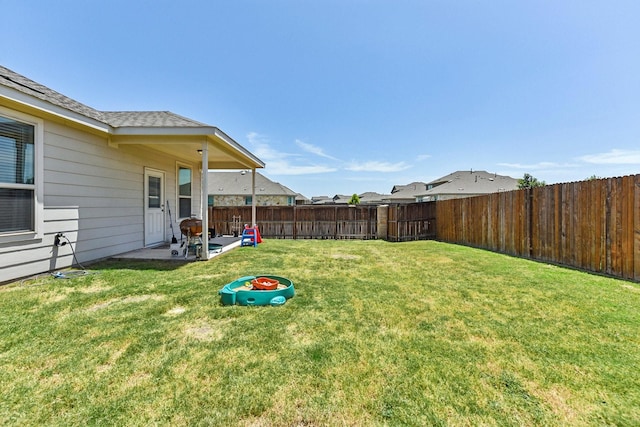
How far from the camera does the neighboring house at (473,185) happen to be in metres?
23.6

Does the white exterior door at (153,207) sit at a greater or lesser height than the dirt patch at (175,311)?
greater

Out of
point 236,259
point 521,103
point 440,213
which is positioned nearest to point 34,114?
point 236,259

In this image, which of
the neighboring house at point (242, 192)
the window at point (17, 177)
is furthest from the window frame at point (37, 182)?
the neighboring house at point (242, 192)

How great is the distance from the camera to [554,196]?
583cm

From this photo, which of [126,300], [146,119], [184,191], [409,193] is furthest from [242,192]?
[409,193]

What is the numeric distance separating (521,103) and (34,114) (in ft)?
45.8

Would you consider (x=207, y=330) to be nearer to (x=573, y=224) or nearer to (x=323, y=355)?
(x=323, y=355)

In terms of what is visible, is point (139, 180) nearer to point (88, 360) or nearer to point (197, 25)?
point (197, 25)

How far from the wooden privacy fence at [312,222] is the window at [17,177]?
7.01 metres

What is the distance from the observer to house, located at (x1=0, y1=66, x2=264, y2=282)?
3980 mm

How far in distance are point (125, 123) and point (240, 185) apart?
58.9 ft

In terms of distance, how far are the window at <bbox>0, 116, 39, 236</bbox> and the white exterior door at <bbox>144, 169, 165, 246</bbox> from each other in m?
2.78

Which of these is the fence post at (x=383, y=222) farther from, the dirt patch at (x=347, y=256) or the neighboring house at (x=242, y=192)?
the neighboring house at (x=242, y=192)

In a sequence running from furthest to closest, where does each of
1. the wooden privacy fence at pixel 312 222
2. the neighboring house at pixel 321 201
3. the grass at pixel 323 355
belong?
the neighboring house at pixel 321 201, the wooden privacy fence at pixel 312 222, the grass at pixel 323 355
